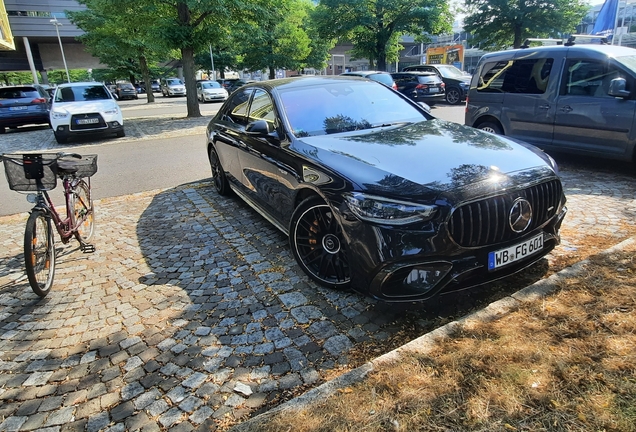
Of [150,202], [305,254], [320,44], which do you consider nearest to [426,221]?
[305,254]

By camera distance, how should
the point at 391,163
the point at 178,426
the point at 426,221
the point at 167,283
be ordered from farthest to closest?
the point at 167,283 → the point at 391,163 → the point at 426,221 → the point at 178,426

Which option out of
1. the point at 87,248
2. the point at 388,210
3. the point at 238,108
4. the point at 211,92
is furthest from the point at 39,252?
the point at 211,92

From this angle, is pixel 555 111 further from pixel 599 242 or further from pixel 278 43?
pixel 278 43

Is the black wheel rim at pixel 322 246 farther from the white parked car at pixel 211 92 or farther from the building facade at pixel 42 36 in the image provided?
the building facade at pixel 42 36

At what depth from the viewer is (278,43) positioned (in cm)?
3328

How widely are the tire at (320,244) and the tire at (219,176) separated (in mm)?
2873

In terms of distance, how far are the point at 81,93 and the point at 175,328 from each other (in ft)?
40.4

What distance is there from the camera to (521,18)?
22.8m

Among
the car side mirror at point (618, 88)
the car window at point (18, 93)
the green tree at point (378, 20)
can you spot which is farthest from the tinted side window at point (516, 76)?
the green tree at point (378, 20)

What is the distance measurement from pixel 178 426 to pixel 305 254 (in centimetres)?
172

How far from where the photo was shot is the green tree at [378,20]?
23.8 metres

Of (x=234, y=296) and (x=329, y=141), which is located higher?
(x=329, y=141)

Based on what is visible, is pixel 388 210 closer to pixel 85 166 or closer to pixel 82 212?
pixel 85 166

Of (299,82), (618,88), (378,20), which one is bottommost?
(618,88)
